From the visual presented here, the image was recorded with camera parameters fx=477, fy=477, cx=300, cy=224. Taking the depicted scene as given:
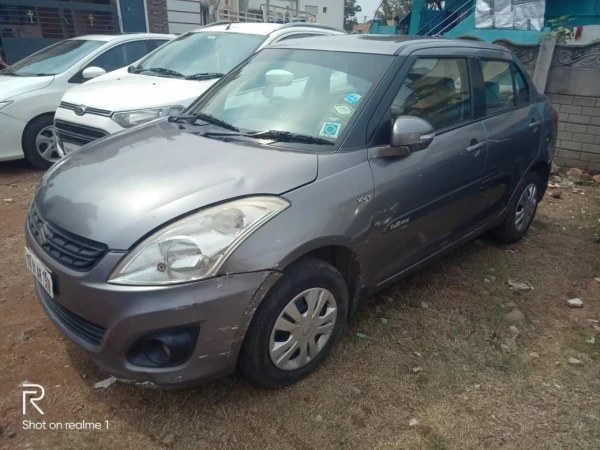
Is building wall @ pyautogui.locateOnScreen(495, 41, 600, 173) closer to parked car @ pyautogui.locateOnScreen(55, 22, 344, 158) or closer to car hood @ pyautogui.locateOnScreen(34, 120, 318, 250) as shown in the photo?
parked car @ pyautogui.locateOnScreen(55, 22, 344, 158)

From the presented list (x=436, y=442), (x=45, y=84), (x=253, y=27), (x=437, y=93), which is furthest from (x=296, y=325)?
(x=45, y=84)

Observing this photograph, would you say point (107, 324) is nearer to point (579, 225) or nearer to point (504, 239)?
point (504, 239)

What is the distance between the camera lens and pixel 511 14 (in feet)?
39.9

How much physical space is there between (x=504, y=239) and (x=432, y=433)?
2413mm

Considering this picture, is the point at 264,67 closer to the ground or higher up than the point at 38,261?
higher up

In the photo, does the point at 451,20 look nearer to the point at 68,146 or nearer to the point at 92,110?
the point at 92,110

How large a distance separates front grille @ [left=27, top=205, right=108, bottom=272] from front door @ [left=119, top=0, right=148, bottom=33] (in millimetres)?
12704

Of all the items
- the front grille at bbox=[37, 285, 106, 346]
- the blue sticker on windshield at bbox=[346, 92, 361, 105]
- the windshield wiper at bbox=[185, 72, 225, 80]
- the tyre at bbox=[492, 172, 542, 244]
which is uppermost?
the blue sticker on windshield at bbox=[346, 92, 361, 105]

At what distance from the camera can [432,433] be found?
7.51ft

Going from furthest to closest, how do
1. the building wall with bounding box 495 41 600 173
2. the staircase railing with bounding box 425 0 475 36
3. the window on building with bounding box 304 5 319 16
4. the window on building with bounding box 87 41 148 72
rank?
1. the window on building with bounding box 304 5 319 16
2. the staircase railing with bounding box 425 0 475 36
3. the window on building with bounding box 87 41 148 72
4. the building wall with bounding box 495 41 600 173

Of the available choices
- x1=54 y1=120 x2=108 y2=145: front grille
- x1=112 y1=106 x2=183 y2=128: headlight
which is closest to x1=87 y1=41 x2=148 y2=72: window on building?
x1=54 y1=120 x2=108 y2=145: front grille

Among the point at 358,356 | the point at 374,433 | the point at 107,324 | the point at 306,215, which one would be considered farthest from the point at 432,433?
the point at 107,324

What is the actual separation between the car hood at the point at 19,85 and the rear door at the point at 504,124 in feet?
16.8

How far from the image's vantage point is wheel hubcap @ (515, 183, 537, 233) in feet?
13.7
